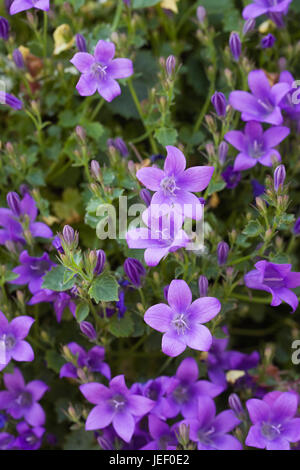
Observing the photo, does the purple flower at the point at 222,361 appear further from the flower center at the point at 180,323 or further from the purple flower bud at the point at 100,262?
the purple flower bud at the point at 100,262

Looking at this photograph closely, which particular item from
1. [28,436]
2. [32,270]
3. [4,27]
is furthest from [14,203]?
[28,436]

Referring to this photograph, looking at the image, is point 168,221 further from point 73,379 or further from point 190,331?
point 73,379

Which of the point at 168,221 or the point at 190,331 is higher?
the point at 168,221

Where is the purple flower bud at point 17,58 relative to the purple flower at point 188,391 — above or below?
above

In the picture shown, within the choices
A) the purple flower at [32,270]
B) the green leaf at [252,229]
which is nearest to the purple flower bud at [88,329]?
the purple flower at [32,270]

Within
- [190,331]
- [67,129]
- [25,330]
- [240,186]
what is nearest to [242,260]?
[190,331]

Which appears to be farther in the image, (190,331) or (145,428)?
(145,428)

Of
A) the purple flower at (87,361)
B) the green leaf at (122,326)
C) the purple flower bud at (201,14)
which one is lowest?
the purple flower at (87,361)
